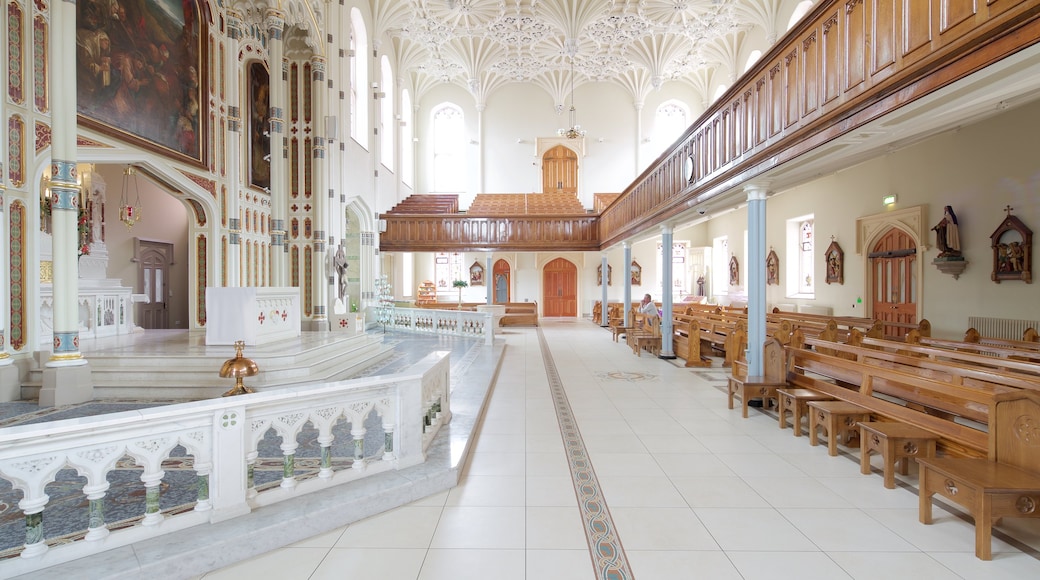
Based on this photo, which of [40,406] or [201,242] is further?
[201,242]

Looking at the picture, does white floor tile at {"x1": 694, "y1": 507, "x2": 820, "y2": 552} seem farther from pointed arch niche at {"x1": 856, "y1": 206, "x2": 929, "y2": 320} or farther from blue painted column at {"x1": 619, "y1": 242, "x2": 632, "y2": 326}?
blue painted column at {"x1": 619, "y1": 242, "x2": 632, "y2": 326}

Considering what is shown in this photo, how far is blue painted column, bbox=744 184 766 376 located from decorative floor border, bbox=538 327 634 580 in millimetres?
2738

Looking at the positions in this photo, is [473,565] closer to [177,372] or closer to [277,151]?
[177,372]

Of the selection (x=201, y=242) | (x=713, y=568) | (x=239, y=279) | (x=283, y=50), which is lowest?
(x=713, y=568)

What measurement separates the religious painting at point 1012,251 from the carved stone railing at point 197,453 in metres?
10.2

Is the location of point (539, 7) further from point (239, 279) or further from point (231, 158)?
point (239, 279)

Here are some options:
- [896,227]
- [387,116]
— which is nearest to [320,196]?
[387,116]

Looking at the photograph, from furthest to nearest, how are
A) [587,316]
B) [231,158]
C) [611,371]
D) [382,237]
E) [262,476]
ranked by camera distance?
[587,316], [382,237], [231,158], [611,371], [262,476]

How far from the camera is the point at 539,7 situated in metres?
20.0

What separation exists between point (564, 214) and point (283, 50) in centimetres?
1040

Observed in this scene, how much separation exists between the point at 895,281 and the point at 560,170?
16430 millimetres

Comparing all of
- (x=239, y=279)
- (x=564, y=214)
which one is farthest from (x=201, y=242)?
(x=564, y=214)

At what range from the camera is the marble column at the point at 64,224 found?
553 cm

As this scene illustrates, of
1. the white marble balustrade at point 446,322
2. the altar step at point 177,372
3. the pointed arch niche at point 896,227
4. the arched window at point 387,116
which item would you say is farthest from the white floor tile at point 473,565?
the arched window at point 387,116
